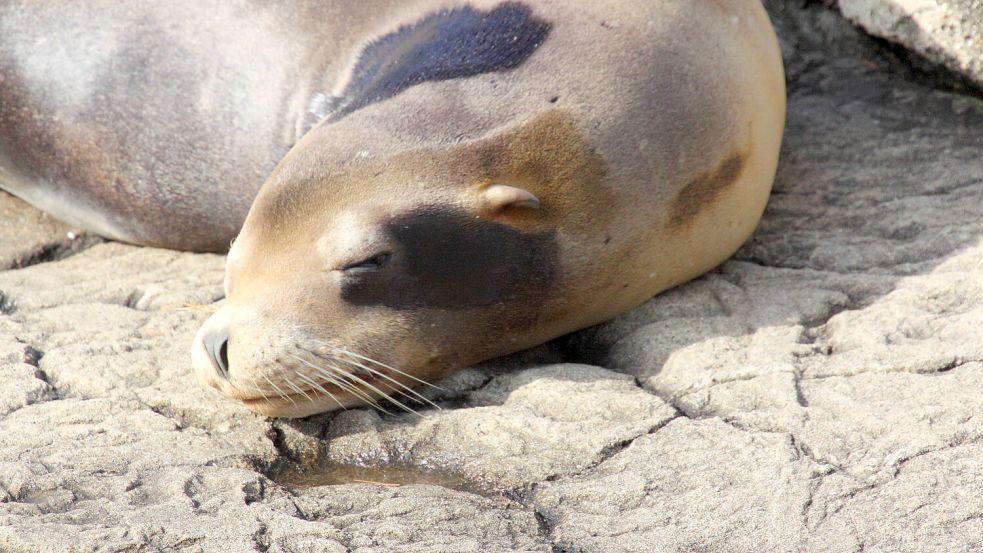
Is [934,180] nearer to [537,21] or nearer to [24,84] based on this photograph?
[537,21]

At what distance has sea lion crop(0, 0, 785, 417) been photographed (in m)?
3.65

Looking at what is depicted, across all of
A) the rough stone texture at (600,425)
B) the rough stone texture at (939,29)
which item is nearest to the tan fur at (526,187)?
the rough stone texture at (600,425)

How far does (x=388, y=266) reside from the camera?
3660 millimetres

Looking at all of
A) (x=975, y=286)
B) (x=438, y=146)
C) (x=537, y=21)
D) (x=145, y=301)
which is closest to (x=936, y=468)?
(x=975, y=286)

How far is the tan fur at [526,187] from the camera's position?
365cm

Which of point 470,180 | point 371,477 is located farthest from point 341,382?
point 470,180

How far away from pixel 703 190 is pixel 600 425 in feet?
3.22

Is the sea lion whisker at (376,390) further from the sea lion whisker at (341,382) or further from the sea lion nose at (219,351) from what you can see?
the sea lion nose at (219,351)

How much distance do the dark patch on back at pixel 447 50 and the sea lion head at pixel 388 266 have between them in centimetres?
29

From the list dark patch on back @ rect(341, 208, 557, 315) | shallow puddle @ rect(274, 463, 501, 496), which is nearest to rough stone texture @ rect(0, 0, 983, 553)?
shallow puddle @ rect(274, 463, 501, 496)

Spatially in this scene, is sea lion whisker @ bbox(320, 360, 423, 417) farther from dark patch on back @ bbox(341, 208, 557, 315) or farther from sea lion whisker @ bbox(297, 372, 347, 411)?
dark patch on back @ bbox(341, 208, 557, 315)

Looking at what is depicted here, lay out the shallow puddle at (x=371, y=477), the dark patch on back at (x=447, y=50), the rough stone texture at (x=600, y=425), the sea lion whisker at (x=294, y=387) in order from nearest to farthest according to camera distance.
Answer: the rough stone texture at (x=600, y=425)
the shallow puddle at (x=371, y=477)
the sea lion whisker at (x=294, y=387)
the dark patch on back at (x=447, y=50)

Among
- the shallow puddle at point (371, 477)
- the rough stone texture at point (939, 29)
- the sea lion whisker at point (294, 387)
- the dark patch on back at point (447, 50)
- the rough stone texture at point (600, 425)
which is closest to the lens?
the rough stone texture at point (600, 425)

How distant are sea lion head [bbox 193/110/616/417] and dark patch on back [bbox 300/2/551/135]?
0.29 metres
